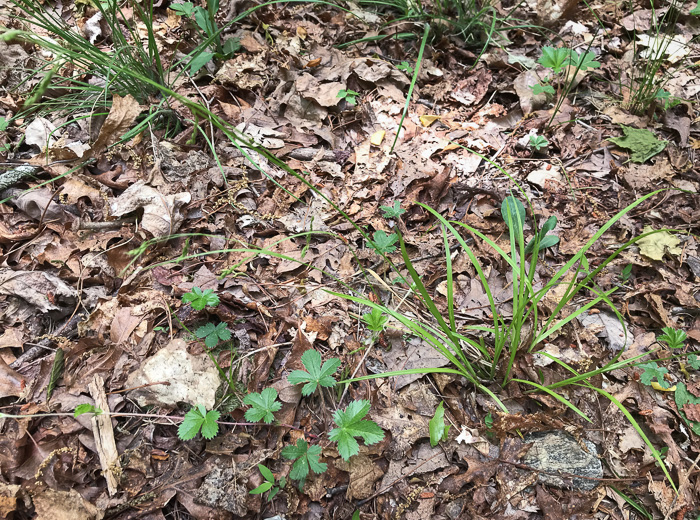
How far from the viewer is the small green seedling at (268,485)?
1.47 metres

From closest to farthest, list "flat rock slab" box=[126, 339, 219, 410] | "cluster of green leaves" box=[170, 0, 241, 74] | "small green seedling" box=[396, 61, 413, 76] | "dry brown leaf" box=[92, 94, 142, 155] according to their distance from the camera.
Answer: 1. "flat rock slab" box=[126, 339, 219, 410]
2. "dry brown leaf" box=[92, 94, 142, 155]
3. "cluster of green leaves" box=[170, 0, 241, 74]
4. "small green seedling" box=[396, 61, 413, 76]

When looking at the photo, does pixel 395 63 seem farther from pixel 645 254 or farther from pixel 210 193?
pixel 645 254

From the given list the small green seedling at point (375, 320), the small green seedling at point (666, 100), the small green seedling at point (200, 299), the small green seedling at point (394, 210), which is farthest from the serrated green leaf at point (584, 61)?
the small green seedling at point (200, 299)

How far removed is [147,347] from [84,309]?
367 millimetres

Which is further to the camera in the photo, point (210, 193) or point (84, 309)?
point (210, 193)

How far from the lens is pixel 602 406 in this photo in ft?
5.63

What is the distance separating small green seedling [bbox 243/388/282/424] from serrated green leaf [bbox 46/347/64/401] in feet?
2.60

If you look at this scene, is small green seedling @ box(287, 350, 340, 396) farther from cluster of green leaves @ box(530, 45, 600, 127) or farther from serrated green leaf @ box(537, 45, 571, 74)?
serrated green leaf @ box(537, 45, 571, 74)

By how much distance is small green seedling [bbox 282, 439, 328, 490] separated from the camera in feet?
4.82

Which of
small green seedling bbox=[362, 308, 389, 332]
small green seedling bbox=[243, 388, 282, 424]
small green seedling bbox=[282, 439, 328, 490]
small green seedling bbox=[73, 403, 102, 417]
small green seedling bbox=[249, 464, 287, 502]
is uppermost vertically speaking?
small green seedling bbox=[362, 308, 389, 332]

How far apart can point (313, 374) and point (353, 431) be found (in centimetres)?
25

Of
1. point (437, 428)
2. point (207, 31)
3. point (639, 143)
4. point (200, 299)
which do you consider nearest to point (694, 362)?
point (437, 428)

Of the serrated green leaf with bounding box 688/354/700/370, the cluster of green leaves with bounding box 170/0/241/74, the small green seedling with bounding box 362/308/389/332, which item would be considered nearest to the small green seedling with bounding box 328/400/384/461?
the small green seedling with bounding box 362/308/389/332

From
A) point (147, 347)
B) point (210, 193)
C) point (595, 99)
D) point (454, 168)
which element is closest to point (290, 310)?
point (147, 347)
